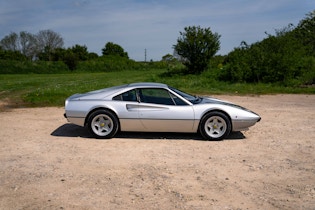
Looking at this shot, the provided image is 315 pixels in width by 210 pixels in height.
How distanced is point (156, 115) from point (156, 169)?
1.92 meters

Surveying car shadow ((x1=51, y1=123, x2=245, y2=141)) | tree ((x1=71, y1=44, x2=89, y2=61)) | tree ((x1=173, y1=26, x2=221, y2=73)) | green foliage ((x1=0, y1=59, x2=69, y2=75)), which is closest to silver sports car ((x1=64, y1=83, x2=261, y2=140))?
car shadow ((x1=51, y1=123, x2=245, y2=141))

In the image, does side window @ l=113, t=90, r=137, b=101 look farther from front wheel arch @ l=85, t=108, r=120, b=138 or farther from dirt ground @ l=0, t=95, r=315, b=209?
dirt ground @ l=0, t=95, r=315, b=209

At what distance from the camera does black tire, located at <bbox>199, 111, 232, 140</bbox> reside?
704 cm

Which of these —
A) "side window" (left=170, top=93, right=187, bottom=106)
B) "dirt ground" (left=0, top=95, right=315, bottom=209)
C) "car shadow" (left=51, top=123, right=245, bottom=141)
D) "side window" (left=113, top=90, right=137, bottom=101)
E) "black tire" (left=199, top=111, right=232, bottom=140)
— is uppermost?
"side window" (left=113, top=90, right=137, bottom=101)

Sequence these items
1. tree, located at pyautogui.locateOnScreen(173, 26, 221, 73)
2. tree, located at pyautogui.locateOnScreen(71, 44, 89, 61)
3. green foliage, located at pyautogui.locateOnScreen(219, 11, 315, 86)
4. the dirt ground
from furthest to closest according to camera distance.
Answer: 1. tree, located at pyautogui.locateOnScreen(71, 44, 89, 61)
2. tree, located at pyautogui.locateOnScreen(173, 26, 221, 73)
3. green foliage, located at pyautogui.locateOnScreen(219, 11, 315, 86)
4. the dirt ground

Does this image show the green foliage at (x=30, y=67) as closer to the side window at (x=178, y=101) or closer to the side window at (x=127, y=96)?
the side window at (x=127, y=96)

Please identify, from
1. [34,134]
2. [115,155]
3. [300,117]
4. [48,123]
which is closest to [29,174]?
[115,155]

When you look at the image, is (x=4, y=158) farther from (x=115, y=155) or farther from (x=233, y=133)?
(x=233, y=133)

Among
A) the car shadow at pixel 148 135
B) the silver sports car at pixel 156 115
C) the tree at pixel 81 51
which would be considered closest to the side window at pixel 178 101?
the silver sports car at pixel 156 115

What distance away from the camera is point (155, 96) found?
7.32 metres

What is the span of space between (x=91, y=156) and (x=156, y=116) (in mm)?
1685

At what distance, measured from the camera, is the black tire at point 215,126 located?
704 cm

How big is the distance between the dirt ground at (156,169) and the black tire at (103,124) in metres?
0.21

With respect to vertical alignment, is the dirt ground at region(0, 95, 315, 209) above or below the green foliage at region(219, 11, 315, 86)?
below
